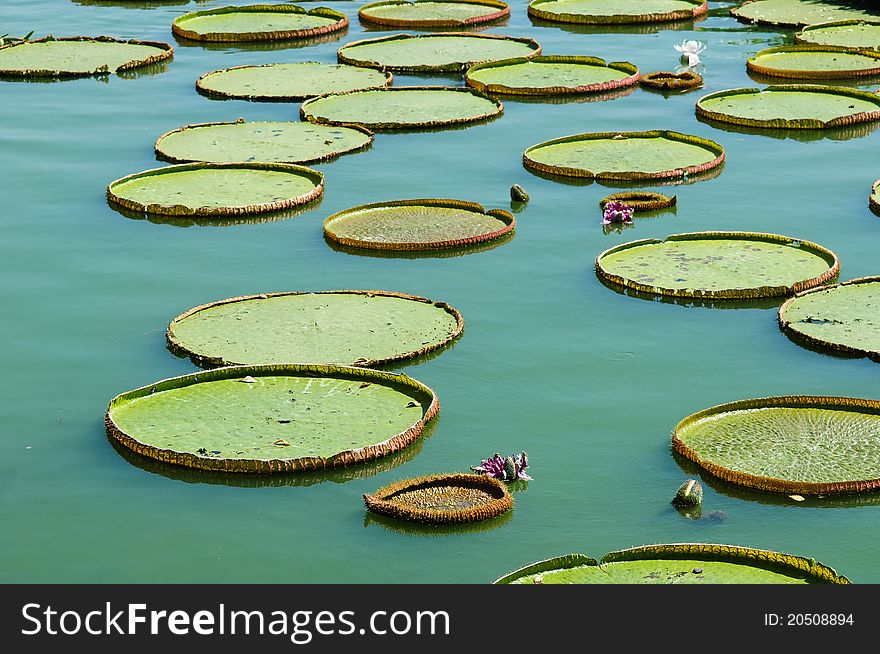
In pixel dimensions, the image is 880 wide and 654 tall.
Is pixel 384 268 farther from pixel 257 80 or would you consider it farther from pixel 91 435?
pixel 257 80

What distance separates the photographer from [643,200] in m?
10.7

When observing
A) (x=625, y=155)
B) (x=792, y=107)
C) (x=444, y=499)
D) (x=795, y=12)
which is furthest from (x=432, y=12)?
(x=444, y=499)

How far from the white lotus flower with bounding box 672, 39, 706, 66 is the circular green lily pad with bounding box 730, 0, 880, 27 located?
1852mm

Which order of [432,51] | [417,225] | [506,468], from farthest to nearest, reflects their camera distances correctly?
[432,51] < [417,225] < [506,468]

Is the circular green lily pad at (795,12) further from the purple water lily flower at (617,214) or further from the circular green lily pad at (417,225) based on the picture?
the circular green lily pad at (417,225)

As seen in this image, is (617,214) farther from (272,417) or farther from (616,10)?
(616,10)

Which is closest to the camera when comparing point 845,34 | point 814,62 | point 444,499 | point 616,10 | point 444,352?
point 444,499

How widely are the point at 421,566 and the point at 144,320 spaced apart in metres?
3.31

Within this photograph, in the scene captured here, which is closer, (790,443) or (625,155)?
(790,443)

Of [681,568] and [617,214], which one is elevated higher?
[617,214]

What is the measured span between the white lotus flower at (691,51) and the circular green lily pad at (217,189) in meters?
5.36

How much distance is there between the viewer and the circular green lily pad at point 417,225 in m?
9.93

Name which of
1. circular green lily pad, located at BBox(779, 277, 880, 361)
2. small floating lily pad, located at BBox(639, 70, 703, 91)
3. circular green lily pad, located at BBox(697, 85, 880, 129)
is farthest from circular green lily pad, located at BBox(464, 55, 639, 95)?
circular green lily pad, located at BBox(779, 277, 880, 361)

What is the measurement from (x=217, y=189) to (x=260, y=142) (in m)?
1.19
